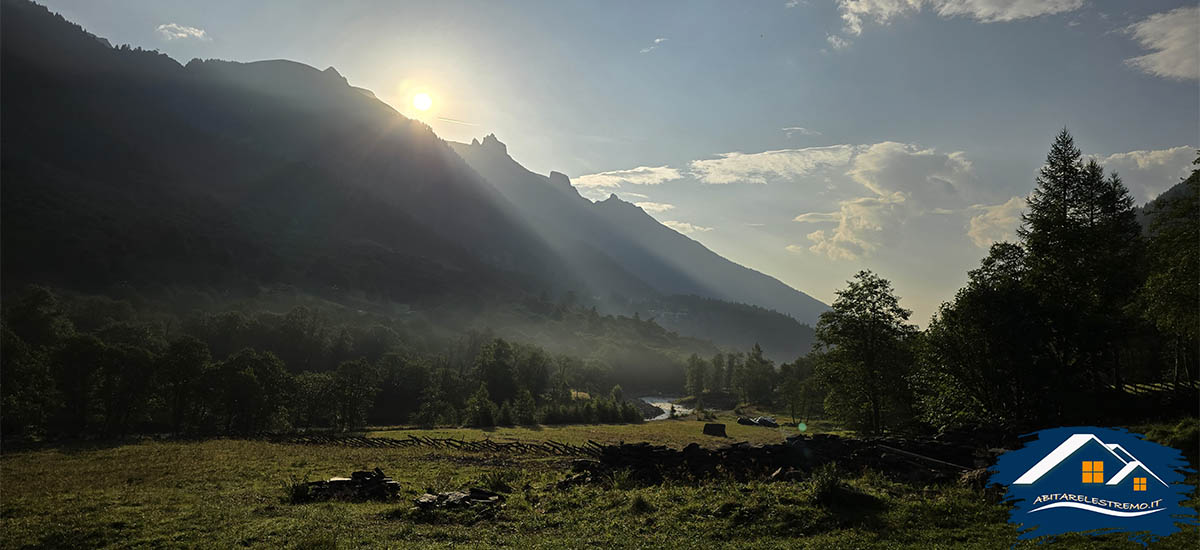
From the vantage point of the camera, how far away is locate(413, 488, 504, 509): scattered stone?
22.0 meters

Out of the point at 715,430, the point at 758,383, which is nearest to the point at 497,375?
the point at 715,430

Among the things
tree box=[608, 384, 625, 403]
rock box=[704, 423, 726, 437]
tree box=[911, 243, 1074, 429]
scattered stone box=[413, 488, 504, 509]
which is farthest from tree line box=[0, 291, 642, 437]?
tree box=[911, 243, 1074, 429]

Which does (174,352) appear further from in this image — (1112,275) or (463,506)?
(1112,275)

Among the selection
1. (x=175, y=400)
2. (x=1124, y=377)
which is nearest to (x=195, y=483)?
(x=175, y=400)

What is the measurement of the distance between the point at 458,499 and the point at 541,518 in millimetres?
4117

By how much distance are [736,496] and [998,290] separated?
22551 mm

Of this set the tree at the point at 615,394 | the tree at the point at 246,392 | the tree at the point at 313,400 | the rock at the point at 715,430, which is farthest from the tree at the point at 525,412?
the tree at the point at 246,392

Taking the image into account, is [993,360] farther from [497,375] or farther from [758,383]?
[758,383]

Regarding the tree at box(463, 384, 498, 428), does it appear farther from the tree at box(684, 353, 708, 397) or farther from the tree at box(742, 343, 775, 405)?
the tree at box(684, 353, 708, 397)

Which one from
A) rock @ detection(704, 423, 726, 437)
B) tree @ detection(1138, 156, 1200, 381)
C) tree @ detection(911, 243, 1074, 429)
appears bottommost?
rock @ detection(704, 423, 726, 437)

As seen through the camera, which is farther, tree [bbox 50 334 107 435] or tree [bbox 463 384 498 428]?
tree [bbox 463 384 498 428]

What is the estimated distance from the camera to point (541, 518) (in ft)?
67.6

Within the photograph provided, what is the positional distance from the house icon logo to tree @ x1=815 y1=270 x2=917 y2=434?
25.2 metres

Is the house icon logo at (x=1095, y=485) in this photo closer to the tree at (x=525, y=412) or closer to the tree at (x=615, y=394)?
the tree at (x=525, y=412)
